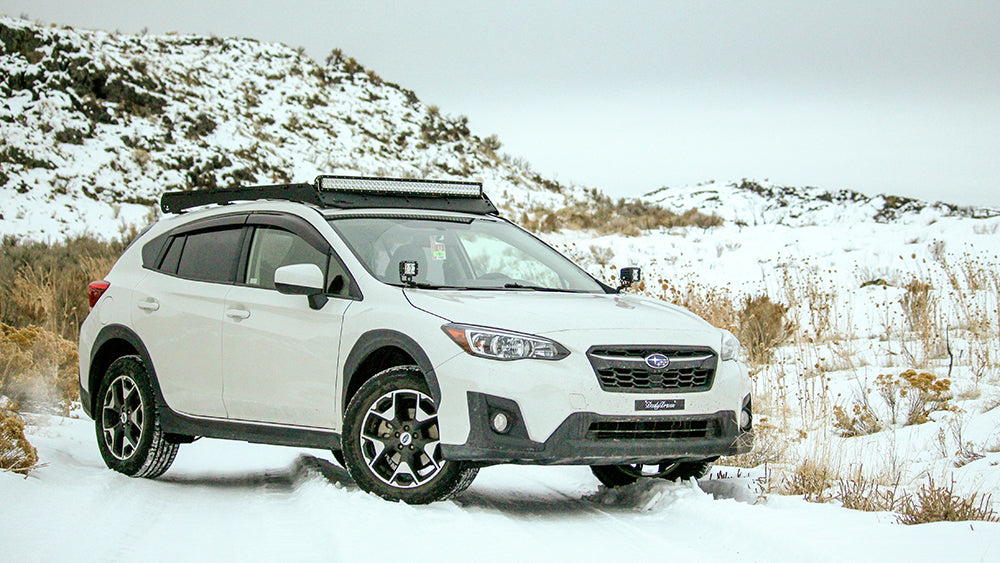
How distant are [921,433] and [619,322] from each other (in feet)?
13.7

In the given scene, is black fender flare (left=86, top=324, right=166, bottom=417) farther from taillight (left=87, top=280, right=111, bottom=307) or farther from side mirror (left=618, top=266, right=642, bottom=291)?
side mirror (left=618, top=266, right=642, bottom=291)

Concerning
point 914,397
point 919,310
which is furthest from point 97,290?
point 919,310

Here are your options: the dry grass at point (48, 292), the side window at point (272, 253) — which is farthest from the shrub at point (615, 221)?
the side window at point (272, 253)

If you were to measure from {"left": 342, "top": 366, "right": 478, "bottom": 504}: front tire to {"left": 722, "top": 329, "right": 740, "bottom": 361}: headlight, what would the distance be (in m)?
1.61

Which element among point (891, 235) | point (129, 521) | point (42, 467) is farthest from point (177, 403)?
point (891, 235)

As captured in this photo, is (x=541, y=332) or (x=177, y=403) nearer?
(x=541, y=332)

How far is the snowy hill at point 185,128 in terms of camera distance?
107ft

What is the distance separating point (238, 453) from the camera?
32.6 feet

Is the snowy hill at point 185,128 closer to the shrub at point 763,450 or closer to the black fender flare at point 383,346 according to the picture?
the shrub at point 763,450

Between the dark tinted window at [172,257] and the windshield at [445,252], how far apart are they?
164 centimetres

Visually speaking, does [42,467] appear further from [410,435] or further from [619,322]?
[619,322]

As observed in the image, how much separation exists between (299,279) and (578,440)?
6.40 ft

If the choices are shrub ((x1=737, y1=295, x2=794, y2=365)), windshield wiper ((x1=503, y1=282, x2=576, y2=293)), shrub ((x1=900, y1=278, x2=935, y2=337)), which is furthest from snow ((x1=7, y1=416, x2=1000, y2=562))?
shrub ((x1=737, y1=295, x2=794, y2=365))

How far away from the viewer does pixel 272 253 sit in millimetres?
7645
